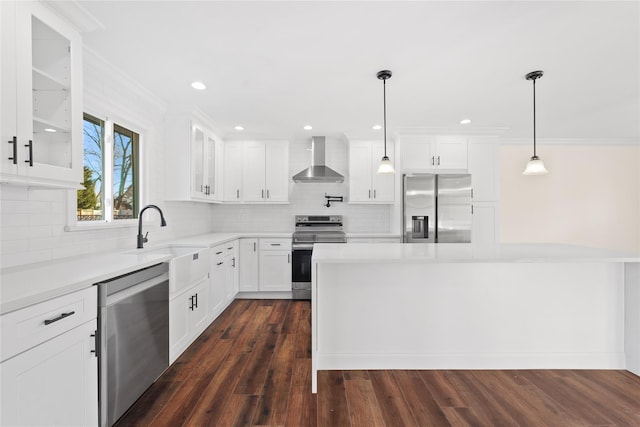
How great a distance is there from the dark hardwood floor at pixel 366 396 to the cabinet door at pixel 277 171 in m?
2.56

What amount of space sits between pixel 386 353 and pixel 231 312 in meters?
2.18

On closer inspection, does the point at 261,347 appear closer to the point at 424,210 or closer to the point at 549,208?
the point at 424,210

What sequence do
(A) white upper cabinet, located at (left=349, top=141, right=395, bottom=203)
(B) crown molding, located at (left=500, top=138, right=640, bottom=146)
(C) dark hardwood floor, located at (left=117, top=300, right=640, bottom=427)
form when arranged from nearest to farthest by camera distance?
(C) dark hardwood floor, located at (left=117, top=300, right=640, bottom=427) < (A) white upper cabinet, located at (left=349, top=141, right=395, bottom=203) < (B) crown molding, located at (left=500, top=138, right=640, bottom=146)

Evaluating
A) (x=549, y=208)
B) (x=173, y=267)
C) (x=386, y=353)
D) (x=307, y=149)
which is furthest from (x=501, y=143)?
(x=173, y=267)

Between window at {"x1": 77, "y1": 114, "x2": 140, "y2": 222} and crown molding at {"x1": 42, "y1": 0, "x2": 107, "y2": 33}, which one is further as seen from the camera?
window at {"x1": 77, "y1": 114, "x2": 140, "y2": 222}

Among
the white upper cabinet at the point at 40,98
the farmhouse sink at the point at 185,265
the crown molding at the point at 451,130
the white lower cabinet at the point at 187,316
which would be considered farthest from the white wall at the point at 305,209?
the white upper cabinet at the point at 40,98

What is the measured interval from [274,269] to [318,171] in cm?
161

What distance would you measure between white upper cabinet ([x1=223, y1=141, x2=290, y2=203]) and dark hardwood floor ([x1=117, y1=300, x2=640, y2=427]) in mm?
2553

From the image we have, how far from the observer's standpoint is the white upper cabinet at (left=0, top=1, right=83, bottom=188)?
1.44 m

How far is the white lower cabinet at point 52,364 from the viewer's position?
3.70ft

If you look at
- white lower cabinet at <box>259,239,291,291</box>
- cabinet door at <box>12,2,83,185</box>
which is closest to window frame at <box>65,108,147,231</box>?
cabinet door at <box>12,2,83,185</box>

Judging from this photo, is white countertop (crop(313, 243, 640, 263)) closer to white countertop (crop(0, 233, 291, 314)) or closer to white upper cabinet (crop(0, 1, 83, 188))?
white countertop (crop(0, 233, 291, 314))

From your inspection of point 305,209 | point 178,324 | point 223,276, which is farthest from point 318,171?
point 178,324

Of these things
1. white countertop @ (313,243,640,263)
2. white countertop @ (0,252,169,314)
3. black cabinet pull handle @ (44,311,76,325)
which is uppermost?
white countertop @ (313,243,640,263)
